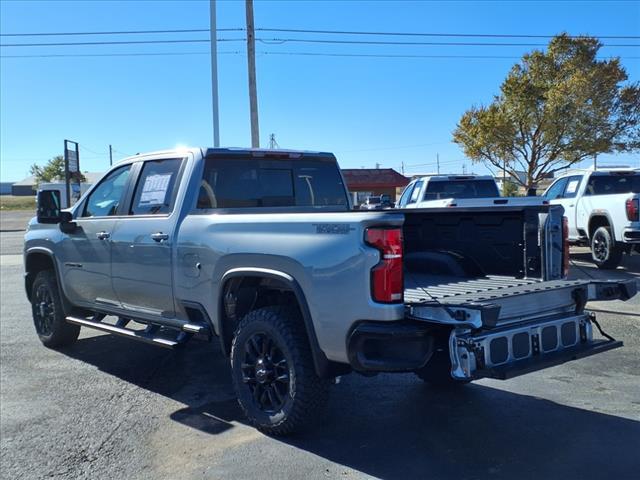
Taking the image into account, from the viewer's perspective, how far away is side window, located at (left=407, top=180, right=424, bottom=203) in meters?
13.4

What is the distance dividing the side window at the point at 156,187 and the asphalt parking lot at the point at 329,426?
1677 mm

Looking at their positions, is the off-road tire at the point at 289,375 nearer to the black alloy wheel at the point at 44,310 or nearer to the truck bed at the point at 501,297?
the truck bed at the point at 501,297

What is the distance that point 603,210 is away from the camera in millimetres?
12031

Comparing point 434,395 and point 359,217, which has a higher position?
point 359,217

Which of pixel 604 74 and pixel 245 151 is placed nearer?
pixel 245 151

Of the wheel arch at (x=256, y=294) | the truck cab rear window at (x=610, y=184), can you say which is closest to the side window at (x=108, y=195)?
the wheel arch at (x=256, y=294)

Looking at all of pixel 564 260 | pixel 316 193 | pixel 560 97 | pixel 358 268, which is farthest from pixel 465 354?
pixel 560 97

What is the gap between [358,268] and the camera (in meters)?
3.54

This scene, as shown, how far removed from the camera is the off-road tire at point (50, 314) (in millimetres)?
6824

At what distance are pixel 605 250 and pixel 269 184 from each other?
29.6 ft

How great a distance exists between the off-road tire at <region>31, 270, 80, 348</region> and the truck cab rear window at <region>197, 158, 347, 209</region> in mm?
2783

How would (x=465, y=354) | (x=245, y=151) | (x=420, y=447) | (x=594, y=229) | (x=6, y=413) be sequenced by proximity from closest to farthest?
1. (x=465, y=354)
2. (x=420, y=447)
3. (x=6, y=413)
4. (x=245, y=151)
5. (x=594, y=229)

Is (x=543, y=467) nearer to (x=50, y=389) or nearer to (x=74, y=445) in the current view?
(x=74, y=445)

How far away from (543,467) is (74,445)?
320 cm
